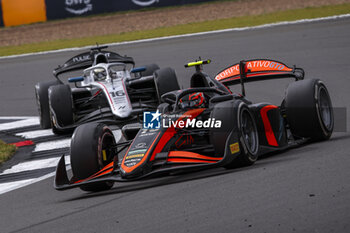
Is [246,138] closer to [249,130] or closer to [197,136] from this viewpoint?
[249,130]

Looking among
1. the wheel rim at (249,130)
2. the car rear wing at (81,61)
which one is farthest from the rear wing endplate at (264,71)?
the car rear wing at (81,61)

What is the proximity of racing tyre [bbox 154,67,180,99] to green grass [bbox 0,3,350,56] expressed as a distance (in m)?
9.43

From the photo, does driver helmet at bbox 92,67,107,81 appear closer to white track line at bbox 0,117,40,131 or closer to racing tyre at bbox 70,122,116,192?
white track line at bbox 0,117,40,131

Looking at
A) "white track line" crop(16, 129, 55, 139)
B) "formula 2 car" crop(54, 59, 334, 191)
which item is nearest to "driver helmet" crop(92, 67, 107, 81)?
"white track line" crop(16, 129, 55, 139)

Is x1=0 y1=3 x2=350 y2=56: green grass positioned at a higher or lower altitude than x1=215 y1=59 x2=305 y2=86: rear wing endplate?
lower

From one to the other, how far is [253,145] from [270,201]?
2038 mm

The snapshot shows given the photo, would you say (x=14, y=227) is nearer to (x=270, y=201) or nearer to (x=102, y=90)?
(x=270, y=201)

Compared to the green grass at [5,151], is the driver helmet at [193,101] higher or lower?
higher

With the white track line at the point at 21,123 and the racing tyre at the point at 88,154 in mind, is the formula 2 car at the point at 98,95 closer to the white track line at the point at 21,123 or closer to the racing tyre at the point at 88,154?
the white track line at the point at 21,123

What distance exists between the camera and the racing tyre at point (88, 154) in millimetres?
6863

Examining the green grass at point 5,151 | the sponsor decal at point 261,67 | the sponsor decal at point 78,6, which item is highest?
the sponsor decal at point 78,6

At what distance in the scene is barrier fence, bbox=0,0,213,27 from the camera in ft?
87.7

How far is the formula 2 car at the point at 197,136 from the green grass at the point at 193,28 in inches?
514

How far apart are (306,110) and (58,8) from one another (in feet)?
67.9
